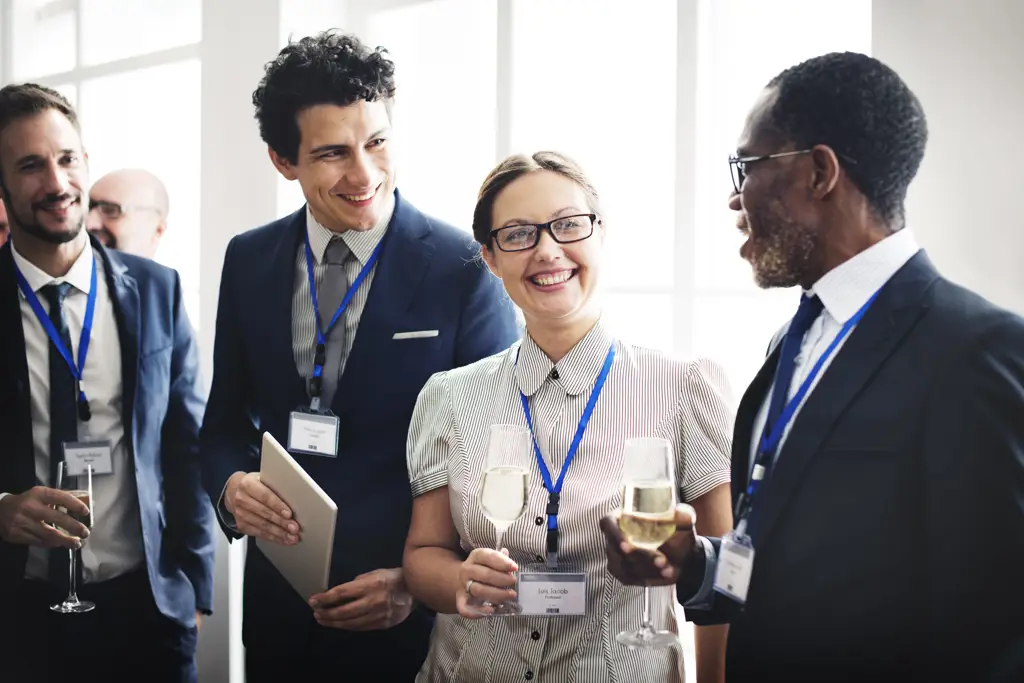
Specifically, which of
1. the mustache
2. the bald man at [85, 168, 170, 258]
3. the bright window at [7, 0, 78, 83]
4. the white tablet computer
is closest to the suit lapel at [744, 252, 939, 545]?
the white tablet computer

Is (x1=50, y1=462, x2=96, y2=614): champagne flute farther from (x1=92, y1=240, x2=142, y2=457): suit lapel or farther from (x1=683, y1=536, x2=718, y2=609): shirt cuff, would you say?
(x1=683, y1=536, x2=718, y2=609): shirt cuff

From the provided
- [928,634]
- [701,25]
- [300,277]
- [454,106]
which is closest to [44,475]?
[300,277]

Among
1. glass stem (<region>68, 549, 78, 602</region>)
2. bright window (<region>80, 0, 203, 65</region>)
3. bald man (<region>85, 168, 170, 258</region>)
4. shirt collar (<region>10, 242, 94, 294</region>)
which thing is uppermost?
bright window (<region>80, 0, 203, 65</region>)

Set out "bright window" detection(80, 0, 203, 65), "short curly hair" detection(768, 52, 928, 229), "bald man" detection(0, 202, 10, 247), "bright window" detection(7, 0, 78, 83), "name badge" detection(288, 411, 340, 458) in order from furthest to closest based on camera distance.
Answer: "bright window" detection(7, 0, 78, 83)
"bright window" detection(80, 0, 203, 65)
"bald man" detection(0, 202, 10, 247)
"name badge" detection(288, 411, 340, 458)
"short curly hair" detection(768, 52, 928, 229)

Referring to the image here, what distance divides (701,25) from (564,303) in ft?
6.08

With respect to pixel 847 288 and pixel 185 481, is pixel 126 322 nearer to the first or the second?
pixel 185 481

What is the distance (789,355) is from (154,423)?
212 centimetres

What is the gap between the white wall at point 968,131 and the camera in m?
2.50

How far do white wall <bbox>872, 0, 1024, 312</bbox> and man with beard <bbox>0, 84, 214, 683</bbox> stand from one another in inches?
97.2

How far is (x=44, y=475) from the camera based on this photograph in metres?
2.80

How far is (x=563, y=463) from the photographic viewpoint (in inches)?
79.3

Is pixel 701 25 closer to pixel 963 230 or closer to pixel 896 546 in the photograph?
pixel 963 230

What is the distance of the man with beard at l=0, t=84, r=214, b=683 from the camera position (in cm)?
277

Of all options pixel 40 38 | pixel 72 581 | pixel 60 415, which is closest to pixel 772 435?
pixel 72 581
